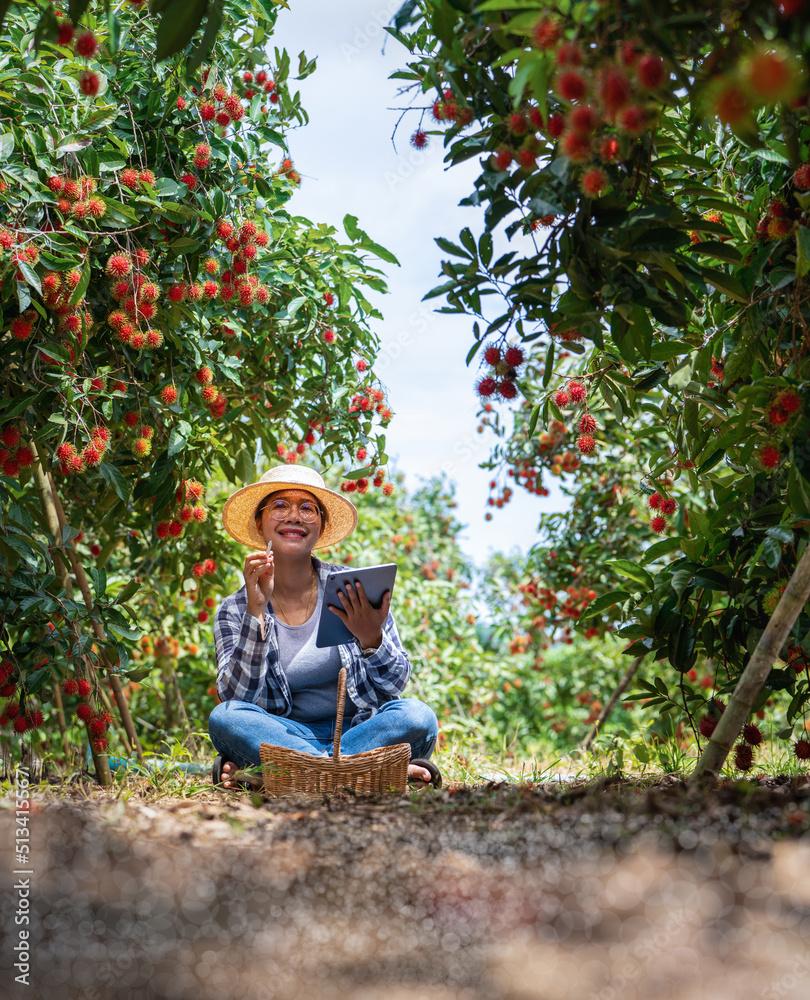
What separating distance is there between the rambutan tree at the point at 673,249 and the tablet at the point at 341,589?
1.85 ft

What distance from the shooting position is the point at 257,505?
2.80m

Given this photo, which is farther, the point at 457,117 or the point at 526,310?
the point at 526,310

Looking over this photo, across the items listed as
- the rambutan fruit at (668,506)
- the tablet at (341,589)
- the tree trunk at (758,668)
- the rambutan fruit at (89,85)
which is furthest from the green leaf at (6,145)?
the tree trunk at (758,668)

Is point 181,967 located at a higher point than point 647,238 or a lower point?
lower

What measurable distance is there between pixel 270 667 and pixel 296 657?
0.09 meters

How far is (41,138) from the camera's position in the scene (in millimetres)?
2098

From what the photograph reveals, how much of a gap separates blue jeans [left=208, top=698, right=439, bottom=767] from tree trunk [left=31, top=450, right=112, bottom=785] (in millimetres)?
380

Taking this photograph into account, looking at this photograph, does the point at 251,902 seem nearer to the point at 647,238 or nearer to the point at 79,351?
the point at 647,238

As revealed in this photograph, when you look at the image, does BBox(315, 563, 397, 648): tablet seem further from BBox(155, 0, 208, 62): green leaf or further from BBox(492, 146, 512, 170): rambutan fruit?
BBox(155, 0, 208, 62): green leaf

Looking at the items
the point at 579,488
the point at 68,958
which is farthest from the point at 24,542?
the point at 579,488

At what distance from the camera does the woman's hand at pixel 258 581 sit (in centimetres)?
227

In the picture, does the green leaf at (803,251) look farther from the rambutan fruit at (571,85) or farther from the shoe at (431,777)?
the shoe at (431,777)

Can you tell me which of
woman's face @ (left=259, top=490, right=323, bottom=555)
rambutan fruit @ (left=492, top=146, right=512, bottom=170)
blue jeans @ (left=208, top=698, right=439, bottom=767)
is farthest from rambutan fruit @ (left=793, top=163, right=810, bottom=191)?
woman's face @ (left=259, top=490, right=323, bottom=555)

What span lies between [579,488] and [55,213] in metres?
3.03
